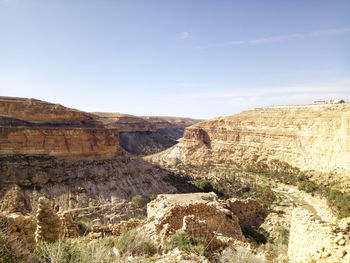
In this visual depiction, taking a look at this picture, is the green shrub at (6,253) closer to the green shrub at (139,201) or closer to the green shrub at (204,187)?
the green shrub at (139,201)

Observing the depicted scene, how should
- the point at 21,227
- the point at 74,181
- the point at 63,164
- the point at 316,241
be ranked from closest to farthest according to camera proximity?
the point at 316,241 < the point at 21,227 < the point at 74,181 < the point at 63,164

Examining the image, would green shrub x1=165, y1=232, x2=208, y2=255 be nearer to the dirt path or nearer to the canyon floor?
the canyon floor

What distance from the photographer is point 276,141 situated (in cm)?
4306

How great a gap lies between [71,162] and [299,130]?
33568 millimetres

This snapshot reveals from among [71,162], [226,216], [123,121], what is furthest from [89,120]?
[123,121]

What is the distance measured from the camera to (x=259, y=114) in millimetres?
48719

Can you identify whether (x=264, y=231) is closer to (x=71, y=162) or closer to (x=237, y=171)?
(x=71, y=162)

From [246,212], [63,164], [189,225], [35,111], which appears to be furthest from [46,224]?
[35,111]

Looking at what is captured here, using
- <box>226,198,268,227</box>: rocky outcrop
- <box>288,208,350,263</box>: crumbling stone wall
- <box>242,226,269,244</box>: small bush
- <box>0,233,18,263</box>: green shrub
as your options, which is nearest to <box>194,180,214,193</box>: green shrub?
<box>226,198,268,227</box>: rocky outcrop

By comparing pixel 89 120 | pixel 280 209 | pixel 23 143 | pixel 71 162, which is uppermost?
pixel 89 120

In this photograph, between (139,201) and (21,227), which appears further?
(139,201)

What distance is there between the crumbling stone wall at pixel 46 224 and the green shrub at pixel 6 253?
7.60ft

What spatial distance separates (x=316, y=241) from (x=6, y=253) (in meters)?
6.89

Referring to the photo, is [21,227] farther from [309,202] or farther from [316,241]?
[309,202]
